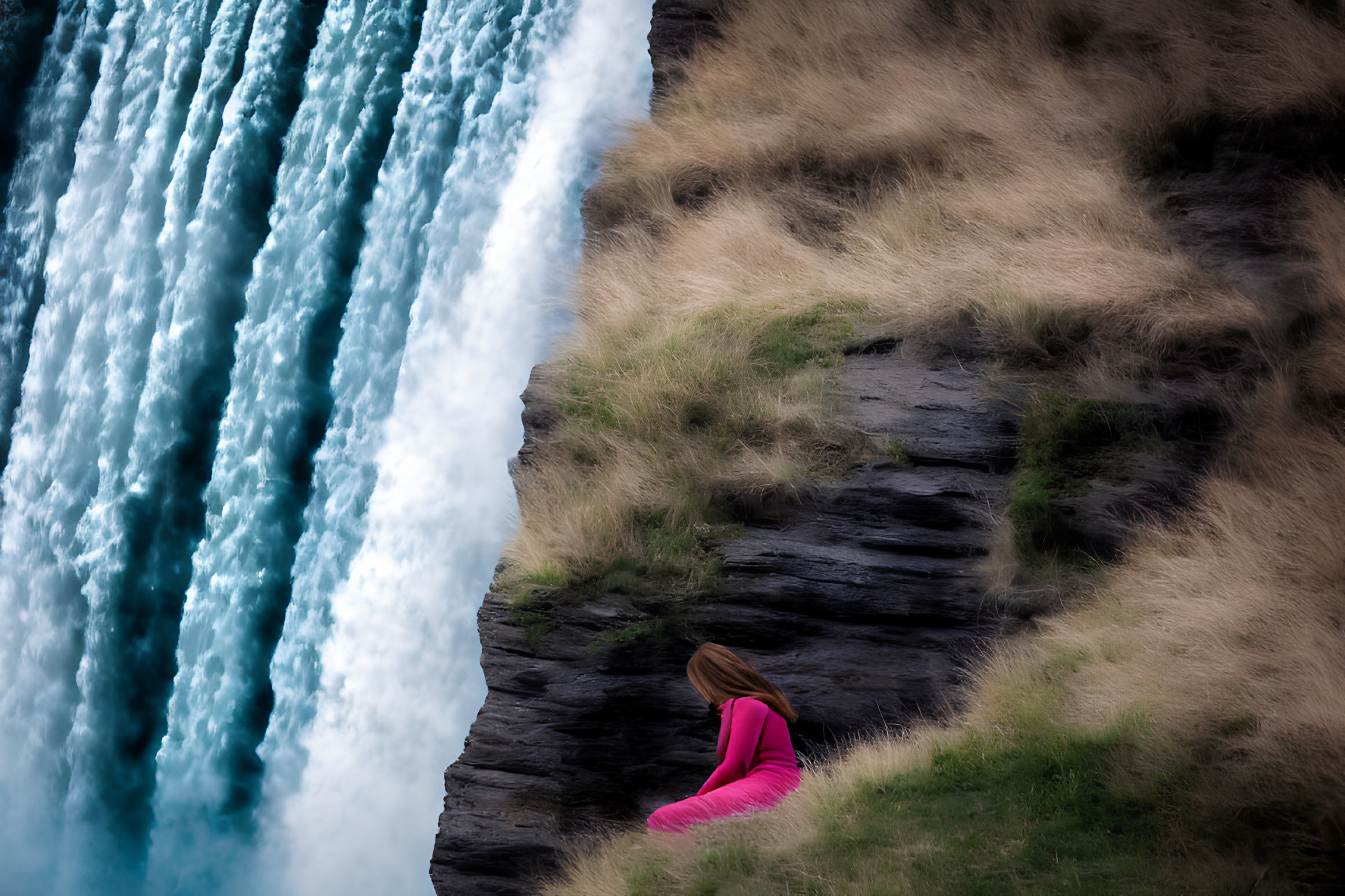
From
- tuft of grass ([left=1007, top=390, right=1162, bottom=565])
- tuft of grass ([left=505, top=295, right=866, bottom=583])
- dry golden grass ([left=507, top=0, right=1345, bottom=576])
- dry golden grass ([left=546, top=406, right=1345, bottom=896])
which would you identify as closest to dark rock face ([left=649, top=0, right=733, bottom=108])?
dry golden grass ([left=507, top=0, right=1345, bottom=576])

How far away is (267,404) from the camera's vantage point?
765 centimetres

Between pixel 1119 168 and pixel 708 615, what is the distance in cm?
397

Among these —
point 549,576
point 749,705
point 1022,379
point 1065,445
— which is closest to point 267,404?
point 549,576

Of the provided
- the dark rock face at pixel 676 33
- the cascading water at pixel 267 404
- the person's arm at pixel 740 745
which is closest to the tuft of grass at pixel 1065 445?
the person's arm at pixel 740 745

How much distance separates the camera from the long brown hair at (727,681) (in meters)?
3.41

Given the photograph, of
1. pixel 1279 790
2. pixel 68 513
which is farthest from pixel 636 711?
pixel 68 513

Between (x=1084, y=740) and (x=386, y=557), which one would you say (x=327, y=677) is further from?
(x=1084, y=740)

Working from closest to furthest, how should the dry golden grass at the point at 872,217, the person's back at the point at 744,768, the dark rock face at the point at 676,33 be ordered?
the person's back at the point at 744,768 < the dry golden grass at the point at 872,217 < the dark rock face at the point at 676,33

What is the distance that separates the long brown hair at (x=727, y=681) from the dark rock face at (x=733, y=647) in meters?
0.33

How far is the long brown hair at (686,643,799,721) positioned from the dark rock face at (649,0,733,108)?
5453mm

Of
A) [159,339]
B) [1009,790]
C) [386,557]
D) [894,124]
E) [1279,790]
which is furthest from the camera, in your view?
[159,339]

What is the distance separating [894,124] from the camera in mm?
6270

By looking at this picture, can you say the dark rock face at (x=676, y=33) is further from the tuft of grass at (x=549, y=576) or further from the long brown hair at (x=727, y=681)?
the long brown hair at (x=727, y=681)

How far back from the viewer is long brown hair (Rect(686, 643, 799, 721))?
11.2 feet
